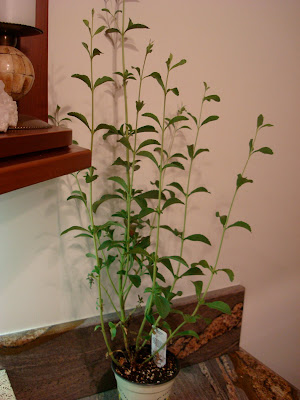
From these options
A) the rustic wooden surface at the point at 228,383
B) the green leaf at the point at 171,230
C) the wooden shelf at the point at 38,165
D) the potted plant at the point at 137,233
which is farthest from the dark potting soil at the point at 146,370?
the wooden shelf at the point at 38,165

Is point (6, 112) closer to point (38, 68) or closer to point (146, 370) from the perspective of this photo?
point (38, 68)

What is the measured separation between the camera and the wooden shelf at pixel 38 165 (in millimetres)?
482

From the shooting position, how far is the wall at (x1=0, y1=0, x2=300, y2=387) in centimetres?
100

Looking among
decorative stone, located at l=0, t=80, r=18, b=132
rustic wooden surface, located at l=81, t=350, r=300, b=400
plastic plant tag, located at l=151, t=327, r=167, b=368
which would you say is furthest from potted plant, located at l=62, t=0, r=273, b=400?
decorative stone, located at l=0, t=80, r=18, b=132

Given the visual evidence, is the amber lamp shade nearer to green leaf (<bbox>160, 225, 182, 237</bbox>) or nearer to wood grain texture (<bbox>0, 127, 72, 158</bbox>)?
wood grain texture (<bbox>0, 127, 72, 158</bbox>)

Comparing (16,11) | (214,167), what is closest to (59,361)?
(214,167)

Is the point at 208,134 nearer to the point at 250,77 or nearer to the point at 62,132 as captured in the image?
the point at 250,77

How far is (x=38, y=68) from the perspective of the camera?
2.90ft

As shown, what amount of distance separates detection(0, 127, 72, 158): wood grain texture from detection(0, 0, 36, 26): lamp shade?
0.61ft

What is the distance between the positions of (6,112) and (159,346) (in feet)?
2.31

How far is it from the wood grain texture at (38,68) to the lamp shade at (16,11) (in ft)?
0.50

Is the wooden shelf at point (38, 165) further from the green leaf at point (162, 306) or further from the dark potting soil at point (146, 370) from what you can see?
the dark potting soil at point (146, 370)

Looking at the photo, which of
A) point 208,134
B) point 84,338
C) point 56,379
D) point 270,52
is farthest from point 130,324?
point 270,52

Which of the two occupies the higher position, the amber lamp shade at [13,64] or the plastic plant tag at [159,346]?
the amber lamp shade at [13,64]
